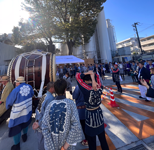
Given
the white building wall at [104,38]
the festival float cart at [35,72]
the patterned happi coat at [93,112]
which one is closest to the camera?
the patterned happi coat at [93,112]

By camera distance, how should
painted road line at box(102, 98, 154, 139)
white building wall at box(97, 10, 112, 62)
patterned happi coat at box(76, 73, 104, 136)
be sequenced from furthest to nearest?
white building wall at box(97, 10, 112, 62)
painted road line at box(102, 98, 154, 139)
patterned happi coat at box(76, 73, 104, 136)

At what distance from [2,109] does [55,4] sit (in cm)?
1806

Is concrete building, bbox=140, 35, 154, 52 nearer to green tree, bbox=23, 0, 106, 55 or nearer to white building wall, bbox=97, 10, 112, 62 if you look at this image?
white building wall, bbox=97, 10, 112, 62

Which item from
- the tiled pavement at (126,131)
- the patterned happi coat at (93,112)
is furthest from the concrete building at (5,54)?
the patterned happi coat at (93,112)

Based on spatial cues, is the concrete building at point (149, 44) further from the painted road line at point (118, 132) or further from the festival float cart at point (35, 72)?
the festival float cart at point (35, 72)

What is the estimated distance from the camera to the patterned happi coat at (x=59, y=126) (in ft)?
3.94

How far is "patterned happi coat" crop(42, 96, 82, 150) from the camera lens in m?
1.20

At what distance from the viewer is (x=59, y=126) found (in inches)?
48.1

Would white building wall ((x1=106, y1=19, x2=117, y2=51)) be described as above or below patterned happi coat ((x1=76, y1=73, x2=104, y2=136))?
above

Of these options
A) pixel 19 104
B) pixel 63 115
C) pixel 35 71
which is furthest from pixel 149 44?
pixel 19 104

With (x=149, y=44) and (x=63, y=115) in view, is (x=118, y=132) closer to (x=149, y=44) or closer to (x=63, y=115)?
(x=63, y=115)

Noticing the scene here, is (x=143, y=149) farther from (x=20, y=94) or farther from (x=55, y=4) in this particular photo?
(x=55, y=4)

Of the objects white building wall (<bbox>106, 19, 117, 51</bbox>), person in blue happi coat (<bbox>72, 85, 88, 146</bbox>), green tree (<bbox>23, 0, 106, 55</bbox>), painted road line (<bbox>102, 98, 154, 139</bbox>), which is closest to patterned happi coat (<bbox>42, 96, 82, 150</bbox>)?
person in blue happi coat (<bbox>72, 85, 88, 146</bbox>)

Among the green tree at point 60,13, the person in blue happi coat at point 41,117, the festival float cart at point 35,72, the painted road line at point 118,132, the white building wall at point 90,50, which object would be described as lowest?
the painted road line at point 118,132
